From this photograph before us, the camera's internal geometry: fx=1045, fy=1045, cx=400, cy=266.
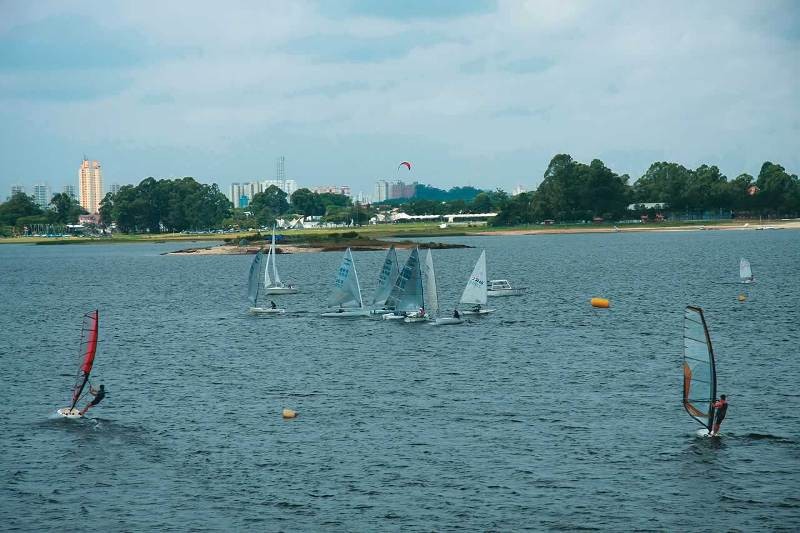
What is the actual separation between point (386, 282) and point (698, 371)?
5114 cm

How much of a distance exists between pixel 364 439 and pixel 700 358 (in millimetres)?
14874

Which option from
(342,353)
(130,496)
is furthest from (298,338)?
(130,496)

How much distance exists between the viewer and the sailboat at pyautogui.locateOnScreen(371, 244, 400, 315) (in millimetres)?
89000

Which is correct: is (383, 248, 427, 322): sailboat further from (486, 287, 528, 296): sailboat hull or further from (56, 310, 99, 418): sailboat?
(56, 310, 99, 418): sailboat

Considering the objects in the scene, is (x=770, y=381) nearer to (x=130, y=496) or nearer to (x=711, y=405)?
(x=711, y=405)

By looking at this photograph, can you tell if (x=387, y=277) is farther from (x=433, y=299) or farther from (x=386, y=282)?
(x=433, y=299)

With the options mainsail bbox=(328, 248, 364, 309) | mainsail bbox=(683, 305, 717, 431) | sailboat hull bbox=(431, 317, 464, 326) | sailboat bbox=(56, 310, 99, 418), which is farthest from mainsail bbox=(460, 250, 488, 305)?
mainsail bbox=(683, 305, 717, 431)

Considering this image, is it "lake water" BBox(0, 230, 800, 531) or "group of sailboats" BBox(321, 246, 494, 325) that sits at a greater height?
"group of sailboats" BBox(321, 246, 494, 325)

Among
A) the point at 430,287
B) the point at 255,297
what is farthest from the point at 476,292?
the point at 255,297

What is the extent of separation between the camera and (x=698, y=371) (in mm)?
44094

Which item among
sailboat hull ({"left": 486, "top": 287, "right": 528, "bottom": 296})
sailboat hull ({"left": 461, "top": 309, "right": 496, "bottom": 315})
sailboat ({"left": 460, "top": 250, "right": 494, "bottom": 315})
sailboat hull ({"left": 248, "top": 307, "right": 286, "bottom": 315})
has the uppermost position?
sailboat ({"left": 460, "top": 250, "right": 494, "bottom": 315})

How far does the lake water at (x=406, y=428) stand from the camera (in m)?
36.8

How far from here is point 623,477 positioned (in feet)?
130

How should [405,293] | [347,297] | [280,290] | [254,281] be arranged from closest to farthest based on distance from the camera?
[405,293] < [347,297] < [254,281] < [280,290]
